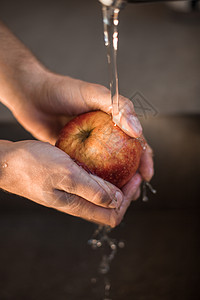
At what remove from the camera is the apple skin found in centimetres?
55

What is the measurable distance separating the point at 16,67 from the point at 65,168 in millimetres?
331

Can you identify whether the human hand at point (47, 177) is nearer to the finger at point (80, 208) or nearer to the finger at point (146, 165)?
the finger at point (80, 208)

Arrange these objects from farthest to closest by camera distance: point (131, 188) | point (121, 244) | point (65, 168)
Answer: point (121, 244), point (131, 188), point (65, 168)

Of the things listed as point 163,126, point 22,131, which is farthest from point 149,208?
point 22,131

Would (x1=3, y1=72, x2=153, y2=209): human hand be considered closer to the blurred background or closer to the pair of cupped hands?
the pair of cupped hands

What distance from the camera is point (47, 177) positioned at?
1.73ft

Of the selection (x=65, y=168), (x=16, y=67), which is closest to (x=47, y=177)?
(x=65, y=168)

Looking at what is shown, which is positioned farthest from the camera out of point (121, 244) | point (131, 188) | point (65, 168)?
point (121, 244)

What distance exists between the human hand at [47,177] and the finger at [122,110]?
9 cm

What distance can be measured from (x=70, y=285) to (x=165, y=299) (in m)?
0.23

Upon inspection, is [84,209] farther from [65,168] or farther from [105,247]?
[105,247]

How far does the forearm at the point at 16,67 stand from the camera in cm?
75

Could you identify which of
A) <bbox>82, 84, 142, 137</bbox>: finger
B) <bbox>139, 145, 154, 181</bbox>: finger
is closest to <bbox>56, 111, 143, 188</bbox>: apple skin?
<bbox>82, 84, 142, 137</bbox>: finger

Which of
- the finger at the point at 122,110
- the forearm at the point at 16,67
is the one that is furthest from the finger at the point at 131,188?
the forearm at the point at 16,67
